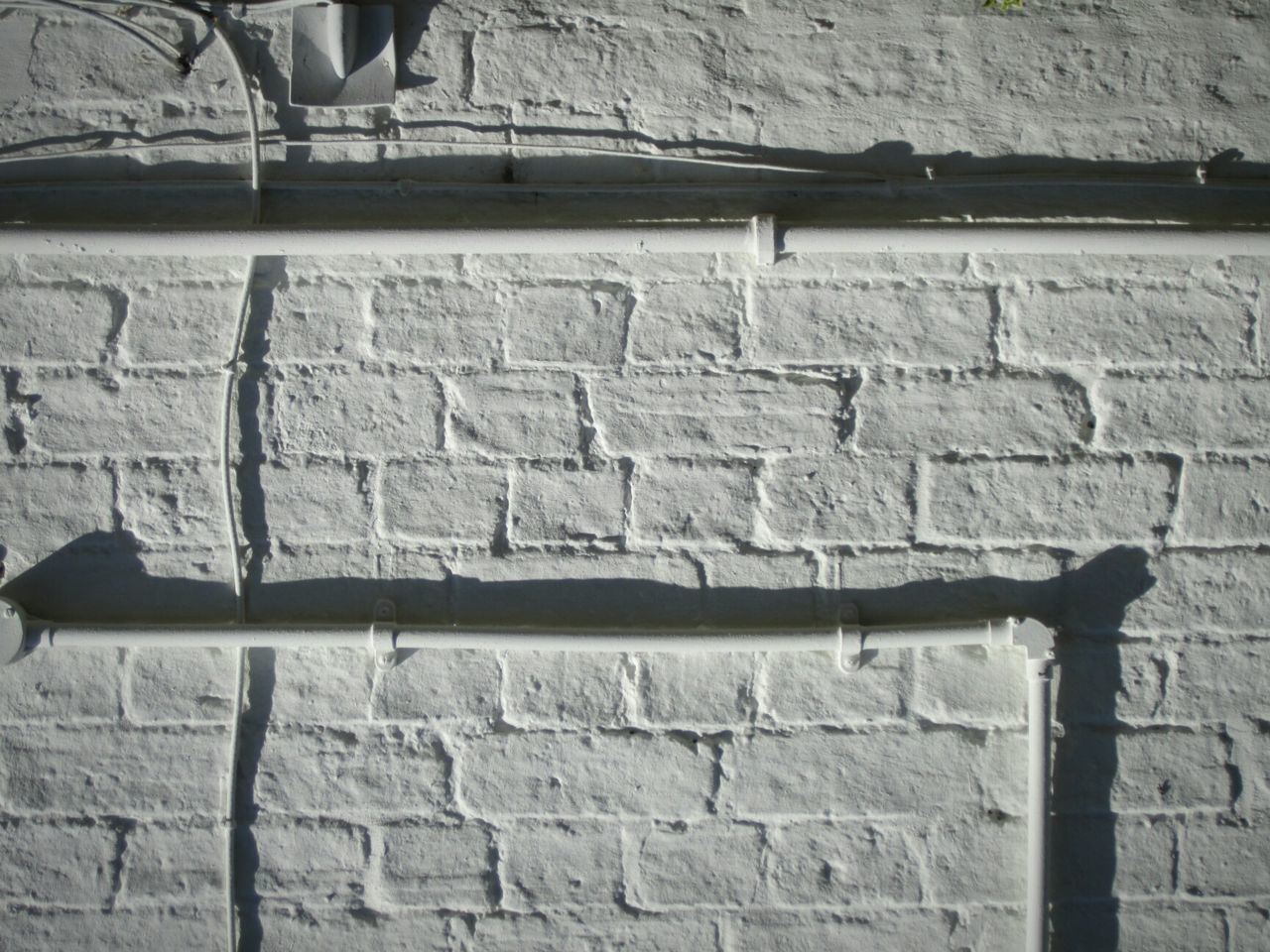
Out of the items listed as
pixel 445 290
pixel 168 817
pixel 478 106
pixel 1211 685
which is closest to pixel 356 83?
pixel 478 106

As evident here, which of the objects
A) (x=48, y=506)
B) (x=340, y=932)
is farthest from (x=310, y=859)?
(x=48, y=506)

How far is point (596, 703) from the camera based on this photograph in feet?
4.33

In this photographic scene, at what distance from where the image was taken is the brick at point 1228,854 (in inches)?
52.2

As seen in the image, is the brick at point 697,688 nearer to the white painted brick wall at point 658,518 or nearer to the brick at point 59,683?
the white painted brick wall at point 658,518

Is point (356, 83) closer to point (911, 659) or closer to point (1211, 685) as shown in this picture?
point (911, 659)

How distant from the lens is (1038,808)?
1265mm

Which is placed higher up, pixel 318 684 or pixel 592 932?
pixel 318 684

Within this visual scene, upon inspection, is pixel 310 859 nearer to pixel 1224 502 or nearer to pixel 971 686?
pixel 971 686

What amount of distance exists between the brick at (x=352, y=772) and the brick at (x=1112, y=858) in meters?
0.92

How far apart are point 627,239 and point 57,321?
33.0 inches

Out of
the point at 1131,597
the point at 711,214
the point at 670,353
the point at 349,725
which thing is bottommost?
the point at 349,725

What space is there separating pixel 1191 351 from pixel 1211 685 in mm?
492

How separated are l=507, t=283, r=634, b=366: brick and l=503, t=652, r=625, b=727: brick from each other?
0.44m

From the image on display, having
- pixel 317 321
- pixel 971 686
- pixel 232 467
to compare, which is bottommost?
pixel 971 686
